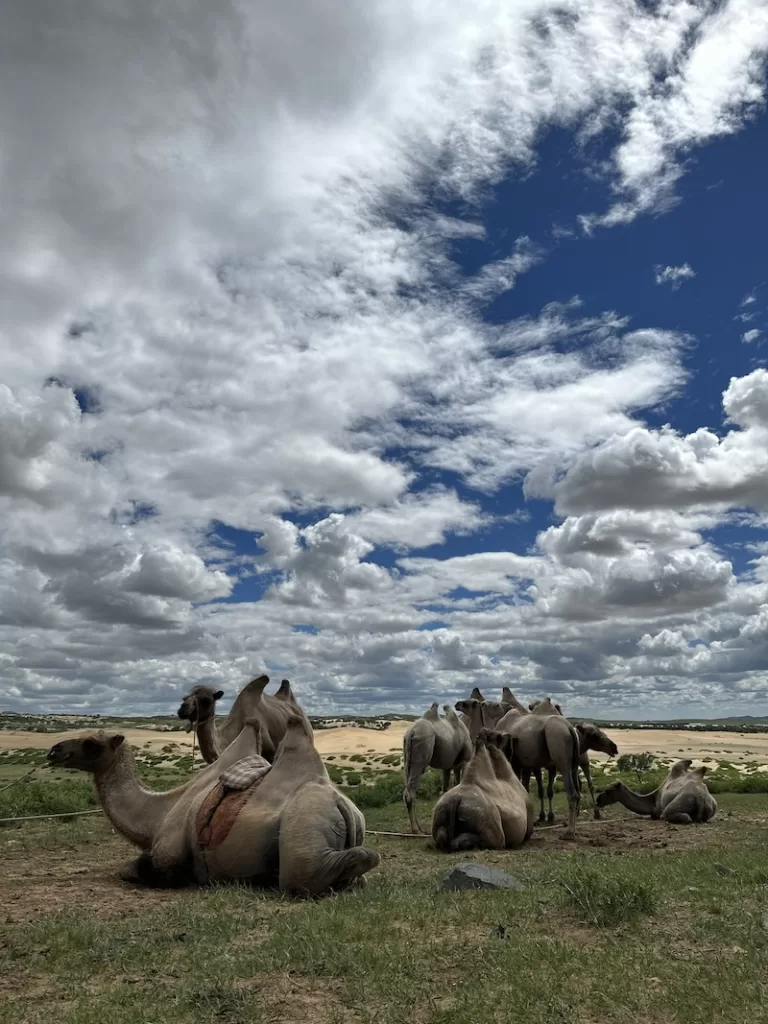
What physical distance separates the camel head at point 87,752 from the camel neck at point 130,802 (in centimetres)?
11

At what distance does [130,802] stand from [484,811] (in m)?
6.06

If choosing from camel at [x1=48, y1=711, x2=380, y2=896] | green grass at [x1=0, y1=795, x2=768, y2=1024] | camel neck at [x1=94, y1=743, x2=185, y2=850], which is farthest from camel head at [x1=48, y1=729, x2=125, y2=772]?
green grass at [x1=0, y1=795, x2=768, y2=1024]

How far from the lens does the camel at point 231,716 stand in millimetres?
14297

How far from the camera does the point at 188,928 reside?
6.94 meters

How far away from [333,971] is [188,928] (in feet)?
6.42

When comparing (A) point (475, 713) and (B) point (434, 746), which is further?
(A) point (475, 713)

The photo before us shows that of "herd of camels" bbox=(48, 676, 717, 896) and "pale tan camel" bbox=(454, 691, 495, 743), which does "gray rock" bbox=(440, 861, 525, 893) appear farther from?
"pale tan camel" bbox=(454, 691, 495, 743)

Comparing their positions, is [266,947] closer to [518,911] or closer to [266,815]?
[518,911]

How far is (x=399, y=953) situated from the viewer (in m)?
5.89

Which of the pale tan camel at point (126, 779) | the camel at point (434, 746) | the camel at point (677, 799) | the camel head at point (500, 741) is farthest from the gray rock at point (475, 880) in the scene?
the camel at point (677, 799)

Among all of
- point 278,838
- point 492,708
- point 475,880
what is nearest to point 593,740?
point 492,708

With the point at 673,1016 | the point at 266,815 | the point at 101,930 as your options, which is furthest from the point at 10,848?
the point at 673,1016

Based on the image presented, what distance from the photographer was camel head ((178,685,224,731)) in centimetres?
1463

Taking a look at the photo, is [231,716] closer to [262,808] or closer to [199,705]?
[199,705]
